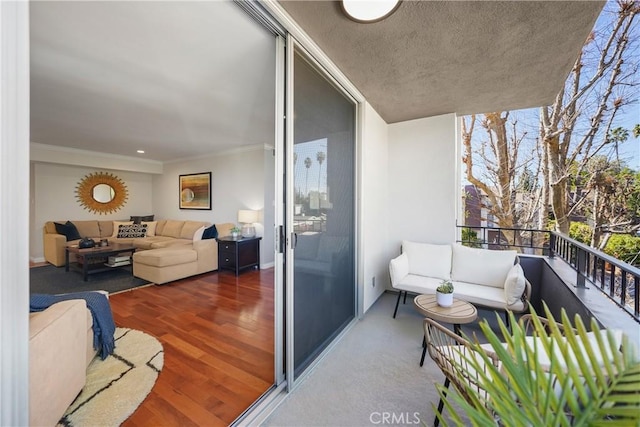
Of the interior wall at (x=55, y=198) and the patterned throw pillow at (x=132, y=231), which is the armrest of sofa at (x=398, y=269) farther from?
the interior wall at (x=55, y=198)

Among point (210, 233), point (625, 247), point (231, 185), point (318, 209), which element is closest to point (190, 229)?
point (210, 233)

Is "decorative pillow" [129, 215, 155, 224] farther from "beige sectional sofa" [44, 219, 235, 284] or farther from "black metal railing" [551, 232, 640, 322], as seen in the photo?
"black metal railing" [551, 232, 640, 322]

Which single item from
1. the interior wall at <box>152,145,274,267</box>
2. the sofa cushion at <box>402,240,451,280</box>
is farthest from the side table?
the sofa cushion at <box>402,240,451,280</box>

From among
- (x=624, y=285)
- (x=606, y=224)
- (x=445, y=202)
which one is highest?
(x=445, y=202)

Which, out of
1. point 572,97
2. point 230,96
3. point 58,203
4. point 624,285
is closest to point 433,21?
point 624,285

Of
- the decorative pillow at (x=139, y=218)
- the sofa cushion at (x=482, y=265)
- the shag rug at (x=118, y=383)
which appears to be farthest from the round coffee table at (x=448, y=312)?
the decorative pillow at (x=139, y=218)

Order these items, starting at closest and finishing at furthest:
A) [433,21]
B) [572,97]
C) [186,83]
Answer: [433,21] → [186,83] → [572,97]

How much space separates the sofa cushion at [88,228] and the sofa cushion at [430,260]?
6778mm

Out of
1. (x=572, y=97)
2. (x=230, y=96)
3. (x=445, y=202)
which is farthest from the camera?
(x=572, y=97)

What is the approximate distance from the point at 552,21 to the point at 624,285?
1.64 m

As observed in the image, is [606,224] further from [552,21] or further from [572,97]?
[552,21]

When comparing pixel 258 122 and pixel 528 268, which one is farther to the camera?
pixel 258 122

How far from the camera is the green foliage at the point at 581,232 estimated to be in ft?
12.2

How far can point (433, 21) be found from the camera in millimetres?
1605
